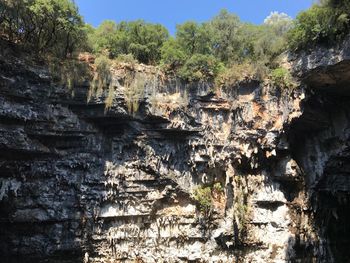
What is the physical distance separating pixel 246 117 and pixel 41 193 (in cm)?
762

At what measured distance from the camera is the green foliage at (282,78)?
45.0ft

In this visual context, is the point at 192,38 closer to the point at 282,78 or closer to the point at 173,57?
the point at 173,57

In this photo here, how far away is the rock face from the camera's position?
12.5 metres

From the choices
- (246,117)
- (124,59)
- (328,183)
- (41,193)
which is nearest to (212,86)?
(246,117)

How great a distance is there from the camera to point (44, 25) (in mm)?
12812

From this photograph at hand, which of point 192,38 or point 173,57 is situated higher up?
point 192,38

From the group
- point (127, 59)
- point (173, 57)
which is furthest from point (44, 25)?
point (173, 57)

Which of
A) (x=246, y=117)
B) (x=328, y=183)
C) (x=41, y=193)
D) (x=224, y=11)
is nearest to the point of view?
(x=41, y=193)

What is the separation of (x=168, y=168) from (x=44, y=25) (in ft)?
21.4

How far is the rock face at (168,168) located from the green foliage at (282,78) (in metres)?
0.26

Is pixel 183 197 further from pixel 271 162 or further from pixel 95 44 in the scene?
pixel 95 44

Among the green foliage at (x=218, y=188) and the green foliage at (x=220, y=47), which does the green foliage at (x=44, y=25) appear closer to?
the green foliage at (x=220, y=47)

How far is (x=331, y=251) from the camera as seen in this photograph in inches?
543

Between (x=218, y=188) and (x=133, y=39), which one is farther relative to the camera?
(x=133, y=39)
